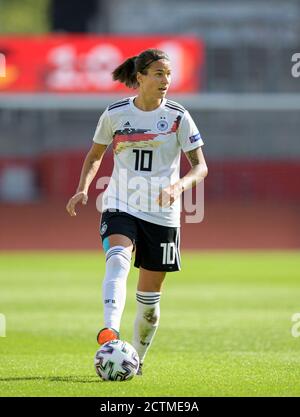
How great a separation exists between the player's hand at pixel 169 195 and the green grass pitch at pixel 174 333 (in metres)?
1.29

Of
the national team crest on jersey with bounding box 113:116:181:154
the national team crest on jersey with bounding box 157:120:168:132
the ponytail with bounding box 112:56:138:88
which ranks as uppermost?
the ponytail with bounding box 112:56:138:88

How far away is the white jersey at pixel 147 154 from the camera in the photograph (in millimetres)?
8719

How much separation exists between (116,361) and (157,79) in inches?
84.2

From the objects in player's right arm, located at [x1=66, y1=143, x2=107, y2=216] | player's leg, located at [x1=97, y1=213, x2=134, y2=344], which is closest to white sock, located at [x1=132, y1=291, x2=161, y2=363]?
player's leg, located at [x1=97, y1=213, x2=134, y2=344]

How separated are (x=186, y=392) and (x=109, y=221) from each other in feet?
5.07

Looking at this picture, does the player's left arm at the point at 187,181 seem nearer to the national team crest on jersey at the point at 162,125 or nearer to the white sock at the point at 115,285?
the national team crest on jersey at the point at 162,125

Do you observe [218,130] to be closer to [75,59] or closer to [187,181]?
[75,59]

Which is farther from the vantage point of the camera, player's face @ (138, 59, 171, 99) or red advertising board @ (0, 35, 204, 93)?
red advertising board @ (0, 35, 204, 93)

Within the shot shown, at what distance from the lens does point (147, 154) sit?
871cm

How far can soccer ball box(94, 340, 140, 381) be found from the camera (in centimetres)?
808

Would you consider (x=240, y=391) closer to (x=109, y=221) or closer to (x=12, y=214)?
(x=109, y=221)

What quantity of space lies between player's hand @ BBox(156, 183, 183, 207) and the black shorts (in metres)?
0.48

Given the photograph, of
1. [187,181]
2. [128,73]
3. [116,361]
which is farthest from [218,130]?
[116,361]

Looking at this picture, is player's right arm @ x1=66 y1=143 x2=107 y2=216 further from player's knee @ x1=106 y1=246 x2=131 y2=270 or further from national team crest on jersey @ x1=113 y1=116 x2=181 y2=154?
player's knee @ x1=106 y1=246 x2=131 y2=270
